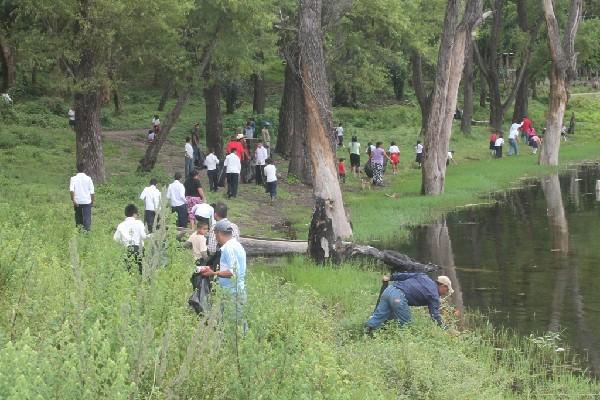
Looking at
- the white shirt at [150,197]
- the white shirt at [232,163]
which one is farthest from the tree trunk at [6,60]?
the white shirt at [150,197]

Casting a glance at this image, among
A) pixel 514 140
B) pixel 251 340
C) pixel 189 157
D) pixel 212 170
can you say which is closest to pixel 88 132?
pixel 212 170

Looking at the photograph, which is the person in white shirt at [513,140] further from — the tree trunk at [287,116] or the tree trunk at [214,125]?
the tree trunk at [214,125]

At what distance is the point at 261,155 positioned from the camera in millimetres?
31500

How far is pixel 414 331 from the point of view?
500 inches

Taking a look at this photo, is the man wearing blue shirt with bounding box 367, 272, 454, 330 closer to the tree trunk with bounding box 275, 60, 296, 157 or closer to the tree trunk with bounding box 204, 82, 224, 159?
the tree trunk with bounding box 204, 82, 224, 159

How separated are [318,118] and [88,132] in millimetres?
8046

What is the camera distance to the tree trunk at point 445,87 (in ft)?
99.7

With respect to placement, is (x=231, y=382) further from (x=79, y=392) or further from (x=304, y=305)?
(x=304, y=305)

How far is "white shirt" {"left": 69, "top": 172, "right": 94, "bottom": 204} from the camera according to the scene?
794 inches

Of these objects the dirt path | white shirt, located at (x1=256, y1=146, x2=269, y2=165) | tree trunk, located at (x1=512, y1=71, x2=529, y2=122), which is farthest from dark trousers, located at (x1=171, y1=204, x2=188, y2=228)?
tree trunk, located at (x1=512, y1=71, x2=529, y2=122)

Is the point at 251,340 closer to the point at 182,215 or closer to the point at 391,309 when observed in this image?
the point at 391,309

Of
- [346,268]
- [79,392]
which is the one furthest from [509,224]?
[79,392]

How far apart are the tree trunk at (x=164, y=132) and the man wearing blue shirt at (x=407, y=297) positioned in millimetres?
18021

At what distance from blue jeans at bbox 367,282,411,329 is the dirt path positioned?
1097 centimetres
